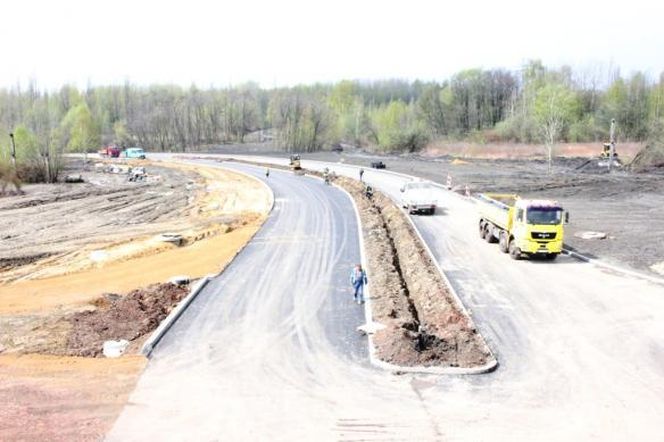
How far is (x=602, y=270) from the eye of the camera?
25422 millimetres

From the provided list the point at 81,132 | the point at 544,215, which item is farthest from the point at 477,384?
the point at 81,132

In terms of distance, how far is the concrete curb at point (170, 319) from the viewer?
16922mm

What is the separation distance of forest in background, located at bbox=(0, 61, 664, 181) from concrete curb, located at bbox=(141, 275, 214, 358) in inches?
2241

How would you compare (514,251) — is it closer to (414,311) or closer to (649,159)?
(414,311)

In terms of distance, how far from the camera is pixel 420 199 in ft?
131

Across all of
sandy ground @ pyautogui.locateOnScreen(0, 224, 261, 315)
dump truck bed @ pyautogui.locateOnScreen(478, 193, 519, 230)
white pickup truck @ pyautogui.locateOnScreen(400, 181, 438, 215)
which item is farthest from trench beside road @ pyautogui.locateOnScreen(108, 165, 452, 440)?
white pickup truck @ pyautogui.locateOnScreen(400, 181, 438, 215)

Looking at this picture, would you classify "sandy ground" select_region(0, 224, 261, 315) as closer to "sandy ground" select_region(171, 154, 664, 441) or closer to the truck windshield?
"sandy ground" select_region(171, 154, 664, 441)

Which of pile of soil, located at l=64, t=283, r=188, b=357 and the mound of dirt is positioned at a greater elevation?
the mound of dirt

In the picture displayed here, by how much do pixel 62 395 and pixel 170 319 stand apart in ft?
16.9

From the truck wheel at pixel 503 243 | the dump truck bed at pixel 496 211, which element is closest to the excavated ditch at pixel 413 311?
the truck wheel at pixel 503 243

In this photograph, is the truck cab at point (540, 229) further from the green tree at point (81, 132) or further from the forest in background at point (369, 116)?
the green tree at point (81, 132)

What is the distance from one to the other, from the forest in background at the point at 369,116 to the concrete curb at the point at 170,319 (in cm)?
5692

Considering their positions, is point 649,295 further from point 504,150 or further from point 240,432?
point 504,150

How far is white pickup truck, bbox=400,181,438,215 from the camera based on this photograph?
3969cm
